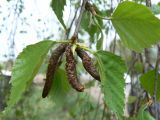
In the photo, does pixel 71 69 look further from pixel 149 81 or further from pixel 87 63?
pixel 149 81

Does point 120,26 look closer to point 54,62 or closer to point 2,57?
point 54,62

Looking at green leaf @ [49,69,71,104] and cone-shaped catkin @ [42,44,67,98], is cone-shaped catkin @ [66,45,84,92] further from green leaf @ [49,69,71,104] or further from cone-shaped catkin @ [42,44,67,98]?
green leaf @ [49,69,71,104]

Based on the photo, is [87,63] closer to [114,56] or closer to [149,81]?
[114,56]

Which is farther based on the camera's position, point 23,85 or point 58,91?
point 58,91

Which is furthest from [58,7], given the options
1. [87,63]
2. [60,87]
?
[87,63]

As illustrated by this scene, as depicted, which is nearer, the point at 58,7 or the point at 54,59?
the point at 54,59

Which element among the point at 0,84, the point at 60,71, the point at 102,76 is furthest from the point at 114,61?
the point at 0,84

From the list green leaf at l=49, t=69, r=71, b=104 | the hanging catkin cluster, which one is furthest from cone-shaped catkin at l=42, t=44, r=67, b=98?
green leaf at l=49, t=69, r=71, b=104

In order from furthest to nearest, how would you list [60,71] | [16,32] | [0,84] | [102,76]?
[0,84] → [16,32] → [60,71] → [102,76]

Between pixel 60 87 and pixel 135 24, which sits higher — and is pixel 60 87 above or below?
below
